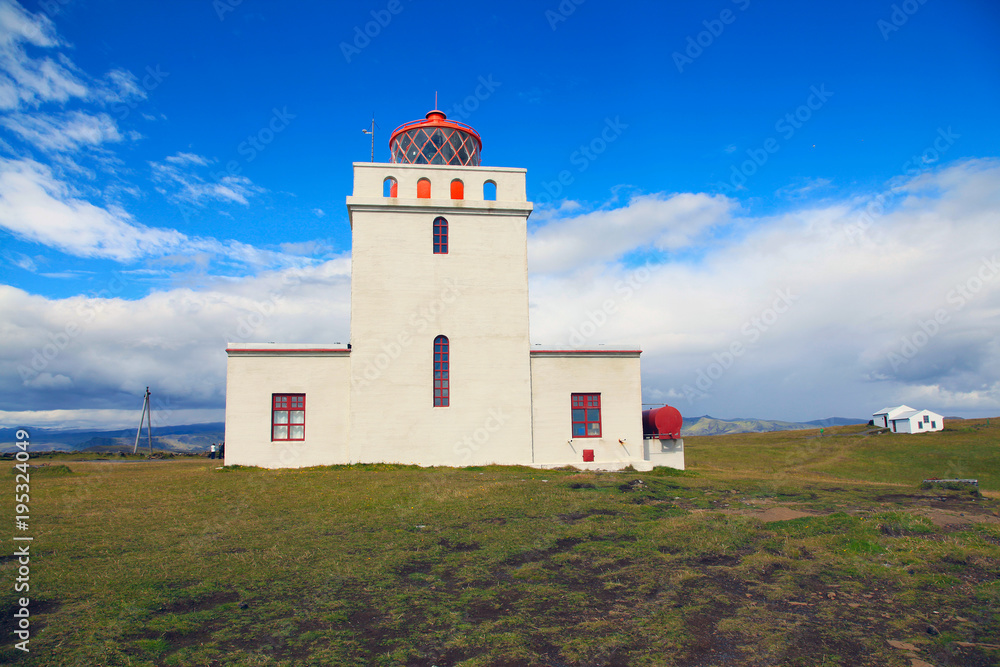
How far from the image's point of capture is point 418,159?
2411 centimetres

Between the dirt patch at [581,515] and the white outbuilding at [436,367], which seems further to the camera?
the white outbuilding at [436,367]

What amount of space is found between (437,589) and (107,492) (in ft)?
43.3

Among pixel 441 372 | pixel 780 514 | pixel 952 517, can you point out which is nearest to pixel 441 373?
pixel 441 372

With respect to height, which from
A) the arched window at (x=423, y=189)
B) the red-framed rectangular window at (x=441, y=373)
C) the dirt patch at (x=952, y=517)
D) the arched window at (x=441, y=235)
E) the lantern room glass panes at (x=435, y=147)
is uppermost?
the lantern room glass panes at (x=435, y=147)

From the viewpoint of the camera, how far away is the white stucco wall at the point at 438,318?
70.5 feet

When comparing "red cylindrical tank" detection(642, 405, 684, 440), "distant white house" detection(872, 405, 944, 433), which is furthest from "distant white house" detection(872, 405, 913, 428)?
"red cylindrical tank" detection(642, 405, 684, 440)

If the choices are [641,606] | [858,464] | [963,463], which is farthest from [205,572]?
[963,463]

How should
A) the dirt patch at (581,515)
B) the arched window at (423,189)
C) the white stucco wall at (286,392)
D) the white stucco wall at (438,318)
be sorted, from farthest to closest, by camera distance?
1. the arched window at (423,189)
2. the white stucco wall at (438,318)
3. the white stucco wall at (286,392)
4. the dirt patch at (581,515)

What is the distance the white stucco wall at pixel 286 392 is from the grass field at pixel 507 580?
6.73 metres

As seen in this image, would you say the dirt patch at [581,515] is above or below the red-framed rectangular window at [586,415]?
below

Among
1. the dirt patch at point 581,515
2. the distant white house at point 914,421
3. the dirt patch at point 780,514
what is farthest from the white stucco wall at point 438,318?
the distant white house at point 914,421

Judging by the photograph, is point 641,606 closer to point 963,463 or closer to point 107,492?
point 107,492

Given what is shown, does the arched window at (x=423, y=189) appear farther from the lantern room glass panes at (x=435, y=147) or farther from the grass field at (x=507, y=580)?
the grass field at (x=507, y=580)

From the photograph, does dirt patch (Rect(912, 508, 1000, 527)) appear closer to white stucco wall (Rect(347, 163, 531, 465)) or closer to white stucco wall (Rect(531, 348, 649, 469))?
white stucco wall (Rect(531, 348, 649, 469))
